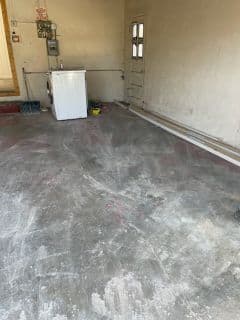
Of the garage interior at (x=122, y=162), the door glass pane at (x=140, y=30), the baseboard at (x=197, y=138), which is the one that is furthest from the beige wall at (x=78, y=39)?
the baseboard at (x=197, y=138)

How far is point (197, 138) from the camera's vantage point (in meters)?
3.93

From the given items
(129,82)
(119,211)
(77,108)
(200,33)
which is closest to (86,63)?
(129,82)

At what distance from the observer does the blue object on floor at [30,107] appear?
18.3 feet

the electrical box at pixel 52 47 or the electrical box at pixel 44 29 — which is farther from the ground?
the electrical box at pixel 44 29

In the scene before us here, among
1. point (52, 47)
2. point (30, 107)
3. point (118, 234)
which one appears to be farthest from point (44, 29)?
point (118, 234)

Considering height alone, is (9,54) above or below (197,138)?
above

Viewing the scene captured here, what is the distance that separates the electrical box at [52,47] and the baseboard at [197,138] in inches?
98.2

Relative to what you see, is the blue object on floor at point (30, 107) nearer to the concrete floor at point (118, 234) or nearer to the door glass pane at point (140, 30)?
the concrete floor at point (118, 234)

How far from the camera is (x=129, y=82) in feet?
21.1

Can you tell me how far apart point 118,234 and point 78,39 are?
542 centimetres

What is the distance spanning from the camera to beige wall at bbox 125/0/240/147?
3.36 m

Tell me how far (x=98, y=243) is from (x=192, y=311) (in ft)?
2.60

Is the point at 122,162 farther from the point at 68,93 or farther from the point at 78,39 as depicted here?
the point at 78,39

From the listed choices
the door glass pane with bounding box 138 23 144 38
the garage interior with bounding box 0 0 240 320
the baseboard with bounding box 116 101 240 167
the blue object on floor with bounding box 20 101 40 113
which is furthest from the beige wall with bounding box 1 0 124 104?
the baseboard with bounding box 116 101 240 167
